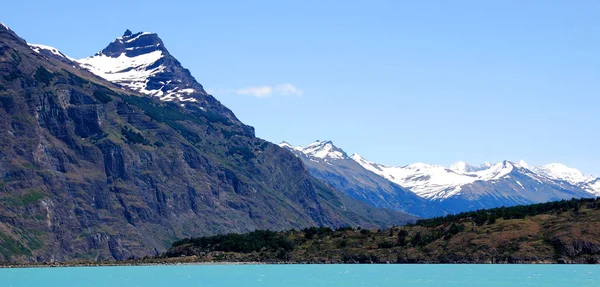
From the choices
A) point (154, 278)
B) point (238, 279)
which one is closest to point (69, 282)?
point (154, 278)

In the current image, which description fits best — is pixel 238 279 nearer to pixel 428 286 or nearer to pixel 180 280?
pixel 180 280

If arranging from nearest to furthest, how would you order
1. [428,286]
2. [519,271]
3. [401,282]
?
[428,286], [401,282], [519,271]

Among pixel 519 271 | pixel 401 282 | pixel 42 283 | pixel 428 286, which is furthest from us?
pixel 519 271

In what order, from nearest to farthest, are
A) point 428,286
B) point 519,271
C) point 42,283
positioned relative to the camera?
1. point 428,286
2. point 42,283
3. point 519,271

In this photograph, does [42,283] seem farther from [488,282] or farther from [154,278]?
[488,282]

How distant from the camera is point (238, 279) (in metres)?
181

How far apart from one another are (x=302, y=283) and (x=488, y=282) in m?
35.3

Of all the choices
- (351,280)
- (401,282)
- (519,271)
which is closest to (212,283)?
(351,280)

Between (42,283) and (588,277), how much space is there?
366 ft

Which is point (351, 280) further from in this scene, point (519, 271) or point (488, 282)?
point (519, 271)

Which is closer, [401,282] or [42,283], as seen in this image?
[401,282]

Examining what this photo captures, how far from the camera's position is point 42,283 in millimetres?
176000

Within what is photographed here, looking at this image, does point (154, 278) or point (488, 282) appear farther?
point (154, 278)

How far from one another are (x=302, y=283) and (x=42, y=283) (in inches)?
2226
